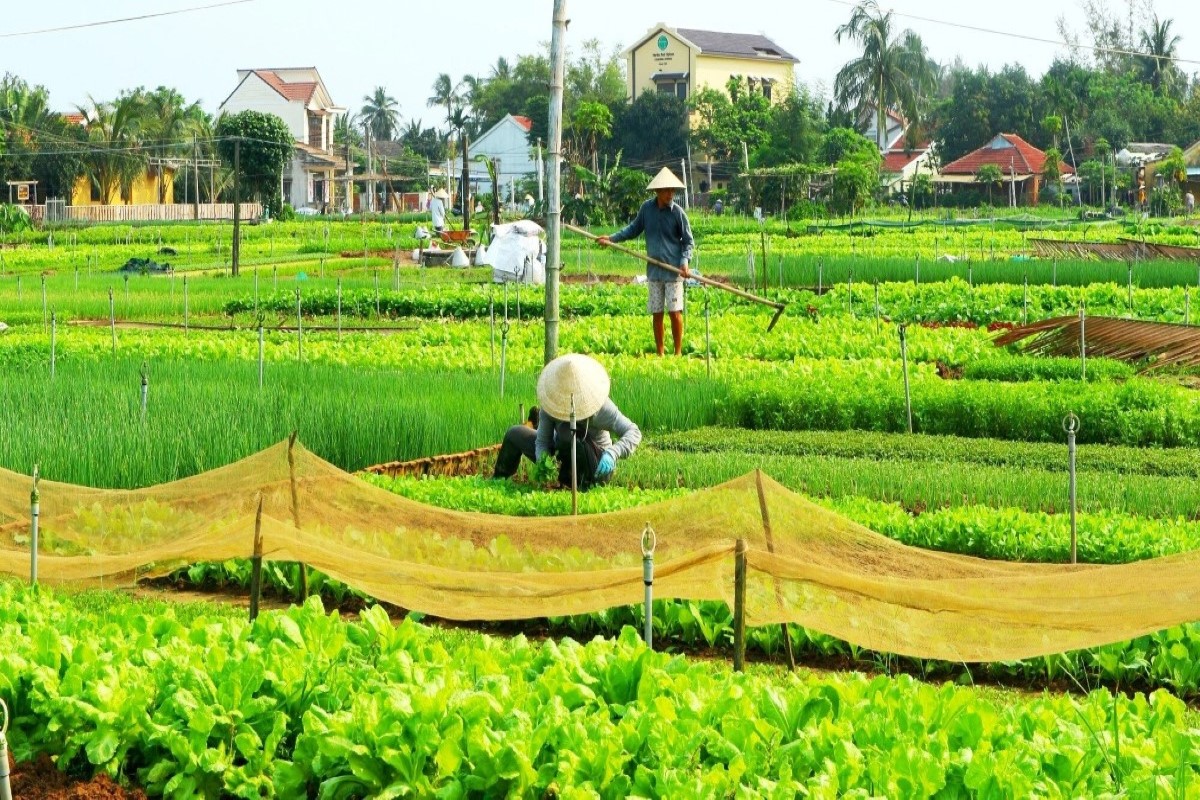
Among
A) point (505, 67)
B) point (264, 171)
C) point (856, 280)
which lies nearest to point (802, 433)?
point (856, 280)

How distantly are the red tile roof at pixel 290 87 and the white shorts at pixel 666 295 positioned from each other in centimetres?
6360

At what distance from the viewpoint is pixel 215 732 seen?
15.1ft

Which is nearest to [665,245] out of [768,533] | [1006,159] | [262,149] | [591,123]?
[768,533]

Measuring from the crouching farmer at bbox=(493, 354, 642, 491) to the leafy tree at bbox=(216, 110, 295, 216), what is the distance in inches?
1709

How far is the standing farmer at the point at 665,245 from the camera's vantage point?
15352 millimetres

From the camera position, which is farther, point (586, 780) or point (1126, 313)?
point (1126, 313)

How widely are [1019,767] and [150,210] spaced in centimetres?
5556

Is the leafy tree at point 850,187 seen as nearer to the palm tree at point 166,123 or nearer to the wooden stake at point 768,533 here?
the palm tree at point 166,123

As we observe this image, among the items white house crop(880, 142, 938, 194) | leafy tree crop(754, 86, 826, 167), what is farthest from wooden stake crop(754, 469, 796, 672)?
white house crop(880, 142, 938, 194)

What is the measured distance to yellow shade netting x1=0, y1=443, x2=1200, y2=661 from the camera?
5.50m

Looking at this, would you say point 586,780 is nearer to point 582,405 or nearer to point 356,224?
point 582,405

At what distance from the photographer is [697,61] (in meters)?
75.9

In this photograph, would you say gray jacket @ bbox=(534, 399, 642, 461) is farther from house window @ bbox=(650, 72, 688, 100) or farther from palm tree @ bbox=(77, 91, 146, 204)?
house window @ bbox=(650, 72, 688, 100)

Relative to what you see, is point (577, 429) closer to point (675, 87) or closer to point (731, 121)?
point (731, 121)
